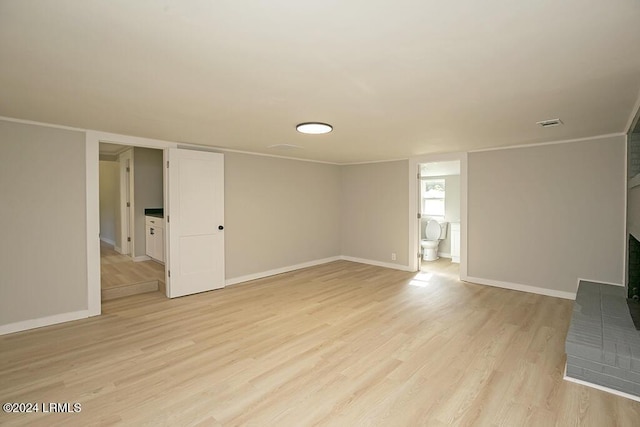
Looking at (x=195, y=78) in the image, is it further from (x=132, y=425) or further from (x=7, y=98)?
(x=132, y=425)

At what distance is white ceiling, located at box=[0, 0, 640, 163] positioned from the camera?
136 cm

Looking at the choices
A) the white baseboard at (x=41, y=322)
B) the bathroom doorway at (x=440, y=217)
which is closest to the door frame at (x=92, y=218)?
the white baseboard at (x=41, y=322)

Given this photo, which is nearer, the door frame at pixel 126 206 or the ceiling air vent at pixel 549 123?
the ceiling air vent at pixel 549 123

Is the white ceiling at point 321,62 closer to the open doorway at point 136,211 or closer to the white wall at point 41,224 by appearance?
the white wall at point 41,224

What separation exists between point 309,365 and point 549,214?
405 cm

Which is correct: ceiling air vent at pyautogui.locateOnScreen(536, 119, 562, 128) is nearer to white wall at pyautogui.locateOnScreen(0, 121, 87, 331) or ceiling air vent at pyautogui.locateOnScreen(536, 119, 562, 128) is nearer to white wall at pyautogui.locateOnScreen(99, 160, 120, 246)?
white wall at pyautogui.locateOnScreen(0, 121, 87, 331)

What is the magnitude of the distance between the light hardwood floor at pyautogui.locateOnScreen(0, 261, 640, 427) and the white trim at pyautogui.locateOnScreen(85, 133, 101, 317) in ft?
0.85

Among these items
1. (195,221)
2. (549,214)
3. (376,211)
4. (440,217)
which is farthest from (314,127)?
(440,217)

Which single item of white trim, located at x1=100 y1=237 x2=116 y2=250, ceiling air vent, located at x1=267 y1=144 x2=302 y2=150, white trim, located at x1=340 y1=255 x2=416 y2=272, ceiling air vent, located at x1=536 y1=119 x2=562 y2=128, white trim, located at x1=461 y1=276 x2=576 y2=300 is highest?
ceiling air vent, located at x1=267 y1=144 x2=302 y2=150

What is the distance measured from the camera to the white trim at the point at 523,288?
4.33 metres

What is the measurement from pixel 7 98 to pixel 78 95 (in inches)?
25.4

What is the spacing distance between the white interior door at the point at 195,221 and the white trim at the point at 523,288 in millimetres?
4175

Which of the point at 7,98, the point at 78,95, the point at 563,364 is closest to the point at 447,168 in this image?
the point at 563,364

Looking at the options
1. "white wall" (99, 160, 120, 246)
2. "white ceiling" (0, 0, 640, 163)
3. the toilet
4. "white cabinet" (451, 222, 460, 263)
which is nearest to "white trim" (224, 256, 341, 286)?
the toilet
